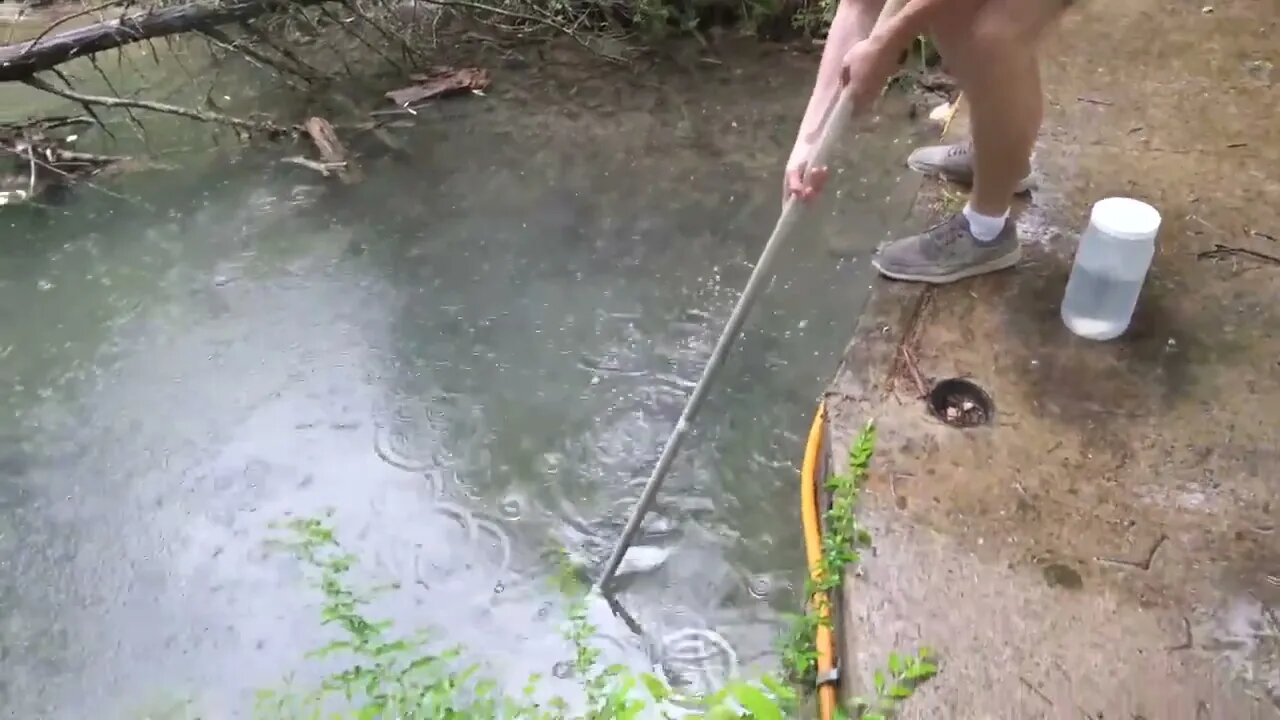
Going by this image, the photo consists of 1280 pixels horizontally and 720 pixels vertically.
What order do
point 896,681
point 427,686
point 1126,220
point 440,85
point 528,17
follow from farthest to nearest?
point 528,17, point 440,85, point 1126,220, point 427,686, point 896,681

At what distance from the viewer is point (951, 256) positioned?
193cm

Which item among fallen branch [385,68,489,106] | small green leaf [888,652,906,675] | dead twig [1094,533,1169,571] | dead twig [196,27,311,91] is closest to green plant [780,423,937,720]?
small green leaf [888,652,906,675]

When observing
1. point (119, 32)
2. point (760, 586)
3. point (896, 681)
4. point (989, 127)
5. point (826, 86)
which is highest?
point (826, 86)

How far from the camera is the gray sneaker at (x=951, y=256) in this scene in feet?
6.31

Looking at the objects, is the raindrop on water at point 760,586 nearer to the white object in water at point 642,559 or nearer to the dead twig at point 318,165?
the white object in water at point 642,559

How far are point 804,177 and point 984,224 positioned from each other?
535 mm

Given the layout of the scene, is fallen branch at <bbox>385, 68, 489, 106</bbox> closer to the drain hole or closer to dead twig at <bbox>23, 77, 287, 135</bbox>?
dead twig at <bbox>23, 77, 287, 135</bbox>

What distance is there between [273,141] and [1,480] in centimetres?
134

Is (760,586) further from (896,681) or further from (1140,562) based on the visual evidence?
(1140,562)

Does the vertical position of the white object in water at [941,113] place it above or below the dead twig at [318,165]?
below

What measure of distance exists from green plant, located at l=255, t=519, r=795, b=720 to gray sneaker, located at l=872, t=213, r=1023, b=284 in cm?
87

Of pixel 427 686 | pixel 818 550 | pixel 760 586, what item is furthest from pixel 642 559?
pixel 427 686

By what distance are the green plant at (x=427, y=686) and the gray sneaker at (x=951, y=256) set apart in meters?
0.87

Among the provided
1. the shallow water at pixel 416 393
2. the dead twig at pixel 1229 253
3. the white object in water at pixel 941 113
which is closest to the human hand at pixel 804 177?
the shallow water at pixel 416 393
